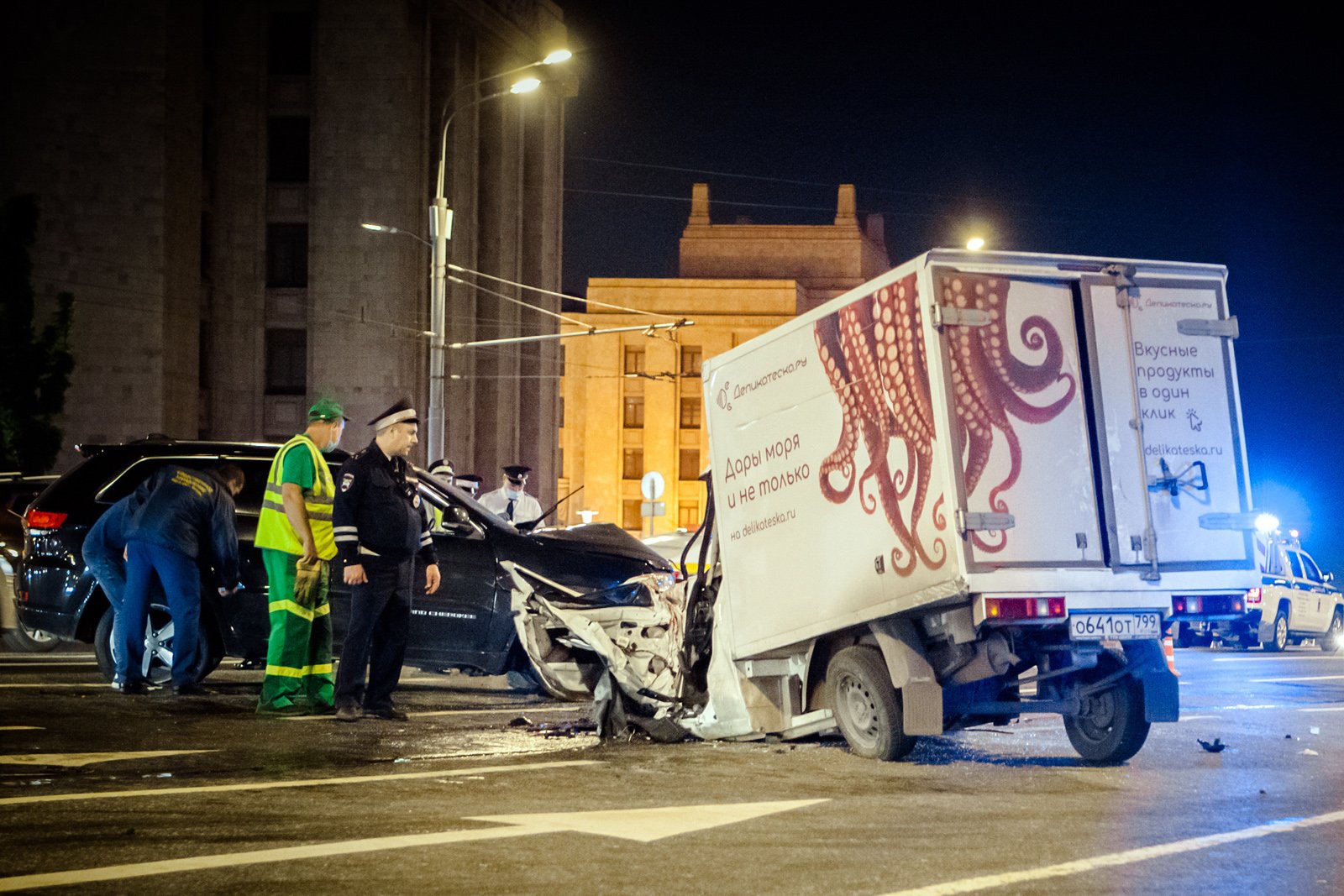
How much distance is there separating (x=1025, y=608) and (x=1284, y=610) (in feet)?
64.3

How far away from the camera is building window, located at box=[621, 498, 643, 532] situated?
305 ft

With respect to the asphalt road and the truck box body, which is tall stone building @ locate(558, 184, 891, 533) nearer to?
the asphalt road

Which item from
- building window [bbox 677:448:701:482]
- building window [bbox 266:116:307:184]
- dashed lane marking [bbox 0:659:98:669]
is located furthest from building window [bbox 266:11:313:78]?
building window [bbox 677:448:701:482]

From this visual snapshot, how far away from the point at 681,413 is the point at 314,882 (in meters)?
87.9

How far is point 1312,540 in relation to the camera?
171 feet

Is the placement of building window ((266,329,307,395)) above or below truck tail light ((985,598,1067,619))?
above

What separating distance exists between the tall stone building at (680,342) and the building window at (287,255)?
3295 cm

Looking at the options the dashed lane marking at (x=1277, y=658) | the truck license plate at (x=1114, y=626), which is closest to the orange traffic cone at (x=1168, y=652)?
the truck license plate at (x=1114, y=626)

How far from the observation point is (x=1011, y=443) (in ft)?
27.5

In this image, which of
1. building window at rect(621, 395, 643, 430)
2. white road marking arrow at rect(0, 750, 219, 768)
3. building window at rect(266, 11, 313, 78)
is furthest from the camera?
Answer: building window at rect(621, 395, 643, 430)

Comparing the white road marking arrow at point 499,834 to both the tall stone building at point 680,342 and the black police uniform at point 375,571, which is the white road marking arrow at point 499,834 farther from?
the tall stone building at point 680,342

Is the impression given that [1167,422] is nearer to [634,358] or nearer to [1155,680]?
[1155,680]

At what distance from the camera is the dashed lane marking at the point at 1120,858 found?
5.53m

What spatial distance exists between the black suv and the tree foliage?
22.2 metres
